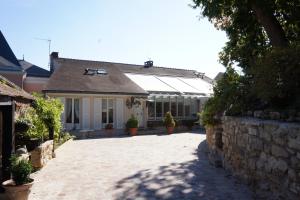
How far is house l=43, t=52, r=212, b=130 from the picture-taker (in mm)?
24141

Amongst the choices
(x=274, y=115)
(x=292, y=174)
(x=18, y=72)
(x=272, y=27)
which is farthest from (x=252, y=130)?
(x=18, y=72)

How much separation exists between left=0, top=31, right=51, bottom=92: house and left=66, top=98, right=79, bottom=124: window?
18.5ft

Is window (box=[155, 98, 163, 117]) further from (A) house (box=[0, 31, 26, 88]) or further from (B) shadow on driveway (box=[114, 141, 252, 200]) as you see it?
(B) shadow on driveway (box=[114, 141, 252, 200])

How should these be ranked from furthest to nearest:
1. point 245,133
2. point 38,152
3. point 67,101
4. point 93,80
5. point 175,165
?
point 93,80 < point 67,101 < point 175,165 < point 38,152 < point 245,133

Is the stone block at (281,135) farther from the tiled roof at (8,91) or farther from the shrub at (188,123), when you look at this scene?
the shrub at (188,123)

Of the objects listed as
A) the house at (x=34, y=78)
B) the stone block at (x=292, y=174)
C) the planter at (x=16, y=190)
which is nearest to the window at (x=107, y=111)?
the house at (x=34, y=78)

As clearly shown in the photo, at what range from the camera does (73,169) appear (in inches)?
428

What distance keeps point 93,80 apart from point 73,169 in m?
16.5

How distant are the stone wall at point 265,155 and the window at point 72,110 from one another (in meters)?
15.7

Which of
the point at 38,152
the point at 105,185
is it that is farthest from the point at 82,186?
the point at 38,152

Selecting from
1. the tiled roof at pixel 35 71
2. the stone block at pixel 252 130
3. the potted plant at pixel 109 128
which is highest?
the tiled roof at pixel 35 71

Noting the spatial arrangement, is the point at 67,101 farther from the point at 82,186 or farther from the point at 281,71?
the point at 281,71

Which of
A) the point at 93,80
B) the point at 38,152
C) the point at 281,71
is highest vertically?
the point at 93,80

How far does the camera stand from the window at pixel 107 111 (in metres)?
25.2
